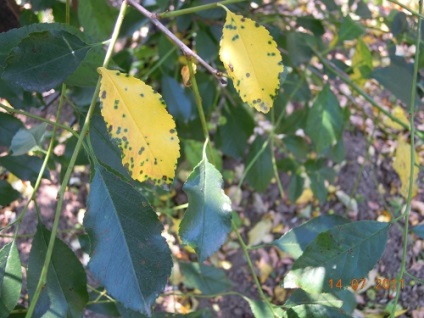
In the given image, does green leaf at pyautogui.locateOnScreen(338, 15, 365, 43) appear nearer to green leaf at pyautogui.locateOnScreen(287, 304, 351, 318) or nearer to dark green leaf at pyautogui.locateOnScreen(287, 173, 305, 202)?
Answer: dark green leaf at pyautogui.locateOnScreen(287, 173, 305, 202)

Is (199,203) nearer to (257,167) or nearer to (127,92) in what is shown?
(127,92)

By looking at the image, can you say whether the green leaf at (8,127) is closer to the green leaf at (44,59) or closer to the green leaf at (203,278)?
the green leaf at (44,59)

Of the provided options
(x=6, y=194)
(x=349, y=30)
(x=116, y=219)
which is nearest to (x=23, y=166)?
(x=6, y=194)

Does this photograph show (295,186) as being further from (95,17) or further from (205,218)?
(205,218)

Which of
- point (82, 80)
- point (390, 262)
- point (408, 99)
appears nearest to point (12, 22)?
point (82, 80)

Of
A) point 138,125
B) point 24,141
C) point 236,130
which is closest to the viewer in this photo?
point 138,125

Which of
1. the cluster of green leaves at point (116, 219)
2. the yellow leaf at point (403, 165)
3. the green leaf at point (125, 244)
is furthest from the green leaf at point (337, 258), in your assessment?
the yellow leaf at point (403, 165)

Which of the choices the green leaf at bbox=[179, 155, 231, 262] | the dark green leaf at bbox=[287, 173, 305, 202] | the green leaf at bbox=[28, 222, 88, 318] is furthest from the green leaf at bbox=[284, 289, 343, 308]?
the dark green leaf at bbox=[287, 173, 305, 202]
